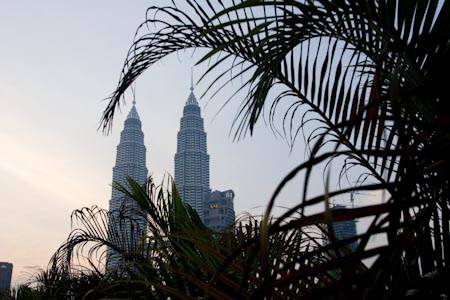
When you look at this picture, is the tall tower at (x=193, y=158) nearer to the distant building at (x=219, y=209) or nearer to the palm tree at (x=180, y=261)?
the distant building at (x=219, y=209)

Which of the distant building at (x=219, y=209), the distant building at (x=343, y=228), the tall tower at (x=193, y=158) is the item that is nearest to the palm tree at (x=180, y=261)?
the distant building at (x=343, y=228)

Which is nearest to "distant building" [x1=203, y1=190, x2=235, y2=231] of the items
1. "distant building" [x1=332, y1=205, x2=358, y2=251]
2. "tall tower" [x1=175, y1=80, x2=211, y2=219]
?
"tall tower" [x1=175, y1=80, x2=211, y2=219]

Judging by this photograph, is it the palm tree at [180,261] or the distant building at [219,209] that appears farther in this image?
the distant building at [219,209]

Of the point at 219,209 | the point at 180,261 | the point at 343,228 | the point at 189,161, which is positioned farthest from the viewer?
the point at 189,161

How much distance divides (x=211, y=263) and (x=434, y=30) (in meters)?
0.75

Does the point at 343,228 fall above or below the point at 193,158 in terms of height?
below

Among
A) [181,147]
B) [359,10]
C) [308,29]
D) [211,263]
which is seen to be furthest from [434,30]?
[181,147]

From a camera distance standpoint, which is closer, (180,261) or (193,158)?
(180,261)

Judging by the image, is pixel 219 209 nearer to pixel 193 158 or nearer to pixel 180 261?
pixel 193 158

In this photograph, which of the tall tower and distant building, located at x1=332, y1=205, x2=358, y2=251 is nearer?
distant building, located at x1=332, y1=205, x2=358, y2=251

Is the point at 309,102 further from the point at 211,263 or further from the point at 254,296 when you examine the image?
the point at 254,296

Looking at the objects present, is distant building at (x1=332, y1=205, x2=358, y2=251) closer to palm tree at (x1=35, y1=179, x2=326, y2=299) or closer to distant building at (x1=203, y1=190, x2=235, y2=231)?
palm tree at (x1=35, y1=179, x2=326, y2=299)

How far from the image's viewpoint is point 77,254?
3854 mm

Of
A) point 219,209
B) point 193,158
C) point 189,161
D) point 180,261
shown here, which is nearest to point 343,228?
point 180,261
